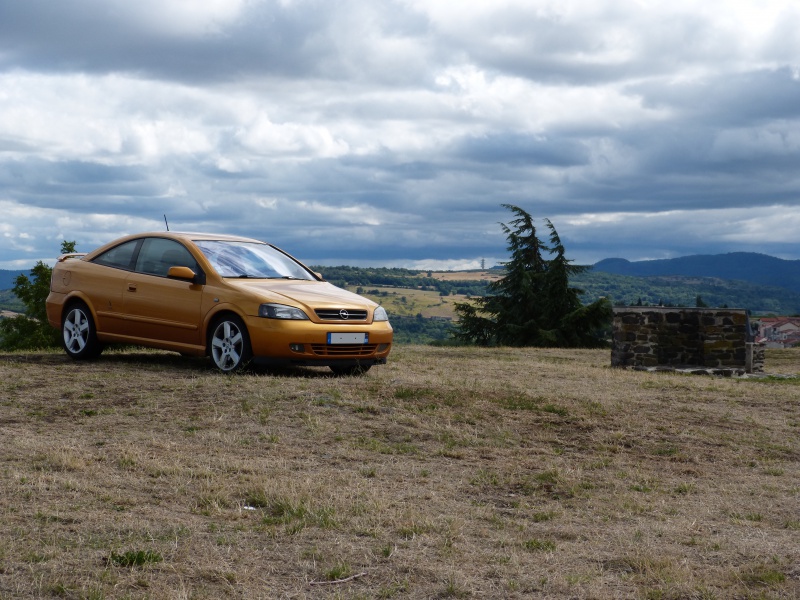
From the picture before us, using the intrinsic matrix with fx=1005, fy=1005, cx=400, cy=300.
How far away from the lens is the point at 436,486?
7.23 meters

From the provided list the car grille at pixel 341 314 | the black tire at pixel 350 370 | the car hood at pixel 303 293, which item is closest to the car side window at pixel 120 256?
the car hood at pixel 303 293

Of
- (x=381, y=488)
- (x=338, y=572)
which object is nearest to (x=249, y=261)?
(x=381, y=488)

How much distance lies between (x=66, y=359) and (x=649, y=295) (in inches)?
6042

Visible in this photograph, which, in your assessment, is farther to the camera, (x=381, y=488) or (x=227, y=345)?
(x=227, y=345)

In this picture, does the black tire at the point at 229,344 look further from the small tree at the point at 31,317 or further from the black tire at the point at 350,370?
the small tree at the point at 31,317

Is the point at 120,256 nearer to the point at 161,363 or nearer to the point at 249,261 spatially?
the point at 161,363

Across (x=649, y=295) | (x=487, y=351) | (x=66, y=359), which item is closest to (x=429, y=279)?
(x=649, y=295)

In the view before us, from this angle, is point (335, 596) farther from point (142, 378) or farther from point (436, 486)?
point (142, 378)

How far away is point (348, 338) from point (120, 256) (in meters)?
3.38

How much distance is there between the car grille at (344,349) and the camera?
11648 millimetres

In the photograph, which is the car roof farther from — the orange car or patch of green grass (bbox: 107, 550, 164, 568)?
patch of green grass (bbox: 107, 550, 164, 568)

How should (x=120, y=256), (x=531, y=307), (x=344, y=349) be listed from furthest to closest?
(x=531, y=307) → (x=120, y=256) → (x=344, y=349)

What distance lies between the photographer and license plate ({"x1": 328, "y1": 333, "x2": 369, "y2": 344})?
38.3ft

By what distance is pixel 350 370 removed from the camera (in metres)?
12.7
